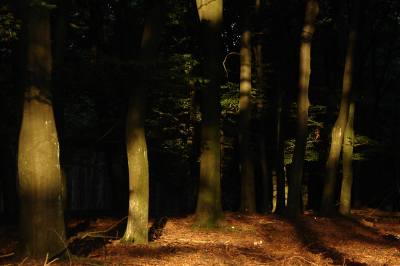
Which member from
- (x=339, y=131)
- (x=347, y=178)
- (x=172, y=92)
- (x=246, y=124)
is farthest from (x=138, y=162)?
(x=347, y=178)

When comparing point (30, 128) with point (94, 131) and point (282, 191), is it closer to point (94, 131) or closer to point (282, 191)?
point (94, 131)

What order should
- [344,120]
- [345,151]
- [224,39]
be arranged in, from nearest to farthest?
[344,120] → [345,151] → [224,39]

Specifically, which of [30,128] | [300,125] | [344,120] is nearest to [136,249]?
[30,128]

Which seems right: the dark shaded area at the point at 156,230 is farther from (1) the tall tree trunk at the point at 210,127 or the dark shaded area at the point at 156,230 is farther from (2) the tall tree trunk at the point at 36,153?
(2) the tall tree trunk at the point at 36,153

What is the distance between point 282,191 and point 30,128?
42.4ft

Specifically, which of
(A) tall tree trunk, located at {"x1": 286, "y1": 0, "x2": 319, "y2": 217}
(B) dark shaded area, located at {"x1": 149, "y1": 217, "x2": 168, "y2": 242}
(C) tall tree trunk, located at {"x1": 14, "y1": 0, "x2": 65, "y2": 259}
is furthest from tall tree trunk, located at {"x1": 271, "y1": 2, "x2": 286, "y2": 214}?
(C) tall tree trunk, located at {"x1": 14, "y1": 0, "x2": 65, "y2": 259}

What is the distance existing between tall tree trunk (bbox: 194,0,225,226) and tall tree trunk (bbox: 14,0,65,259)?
466 cm

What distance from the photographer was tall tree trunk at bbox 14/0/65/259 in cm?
532

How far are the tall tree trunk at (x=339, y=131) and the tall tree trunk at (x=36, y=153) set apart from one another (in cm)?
1060

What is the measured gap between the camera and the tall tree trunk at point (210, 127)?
9539 mm

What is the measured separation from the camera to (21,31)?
5449mm

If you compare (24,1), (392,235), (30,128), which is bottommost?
(392,235)

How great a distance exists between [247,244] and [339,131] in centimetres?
724

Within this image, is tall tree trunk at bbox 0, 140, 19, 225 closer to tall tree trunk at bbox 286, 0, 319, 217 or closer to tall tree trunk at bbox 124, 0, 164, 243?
tall tree trunk at bbox 124, 0, 164, 243
